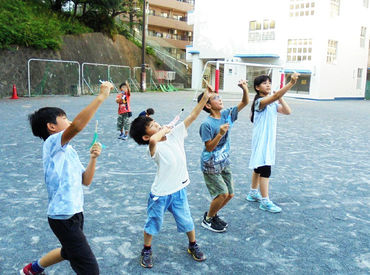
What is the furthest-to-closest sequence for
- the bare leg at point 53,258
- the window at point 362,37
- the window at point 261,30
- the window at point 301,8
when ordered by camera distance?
the window at point 362,37, the window at point 261,30, the window at point 301,8, the bare leg at point 53,258

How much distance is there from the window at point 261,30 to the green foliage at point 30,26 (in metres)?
14.1

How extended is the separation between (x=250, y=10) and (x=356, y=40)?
8.76 metres

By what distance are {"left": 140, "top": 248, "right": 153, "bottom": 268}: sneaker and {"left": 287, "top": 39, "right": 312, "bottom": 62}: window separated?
83.6 ft

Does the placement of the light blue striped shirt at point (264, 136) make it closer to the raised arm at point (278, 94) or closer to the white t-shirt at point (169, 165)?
the raised arm at point (278, 94)

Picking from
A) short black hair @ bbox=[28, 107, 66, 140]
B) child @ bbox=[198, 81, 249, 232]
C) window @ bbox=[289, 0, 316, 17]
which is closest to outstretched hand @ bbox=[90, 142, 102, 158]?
short black hair @ bbox=[28, 107, 66, 140]

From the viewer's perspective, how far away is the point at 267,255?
9.91 feet

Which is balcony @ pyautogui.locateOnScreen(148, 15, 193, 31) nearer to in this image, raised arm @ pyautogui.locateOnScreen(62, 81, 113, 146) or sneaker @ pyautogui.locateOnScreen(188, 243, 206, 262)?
sneaker @ pyautogui.locateOnScreen(188, 243, 206, 262)

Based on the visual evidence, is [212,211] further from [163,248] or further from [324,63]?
[324,63]

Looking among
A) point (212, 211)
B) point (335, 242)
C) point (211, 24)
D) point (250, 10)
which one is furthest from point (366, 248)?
point (211, 24)

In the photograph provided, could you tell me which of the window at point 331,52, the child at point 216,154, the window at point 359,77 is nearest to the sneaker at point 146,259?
the child at point 216,154

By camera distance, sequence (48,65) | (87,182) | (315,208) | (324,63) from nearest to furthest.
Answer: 1. (87,182)
2. (315,208)
3. (48,65)
4. (324,63)

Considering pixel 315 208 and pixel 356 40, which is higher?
pixel 356 40

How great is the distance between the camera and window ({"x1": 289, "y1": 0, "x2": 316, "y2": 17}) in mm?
25078

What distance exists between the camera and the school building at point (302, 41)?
83.1 ft
